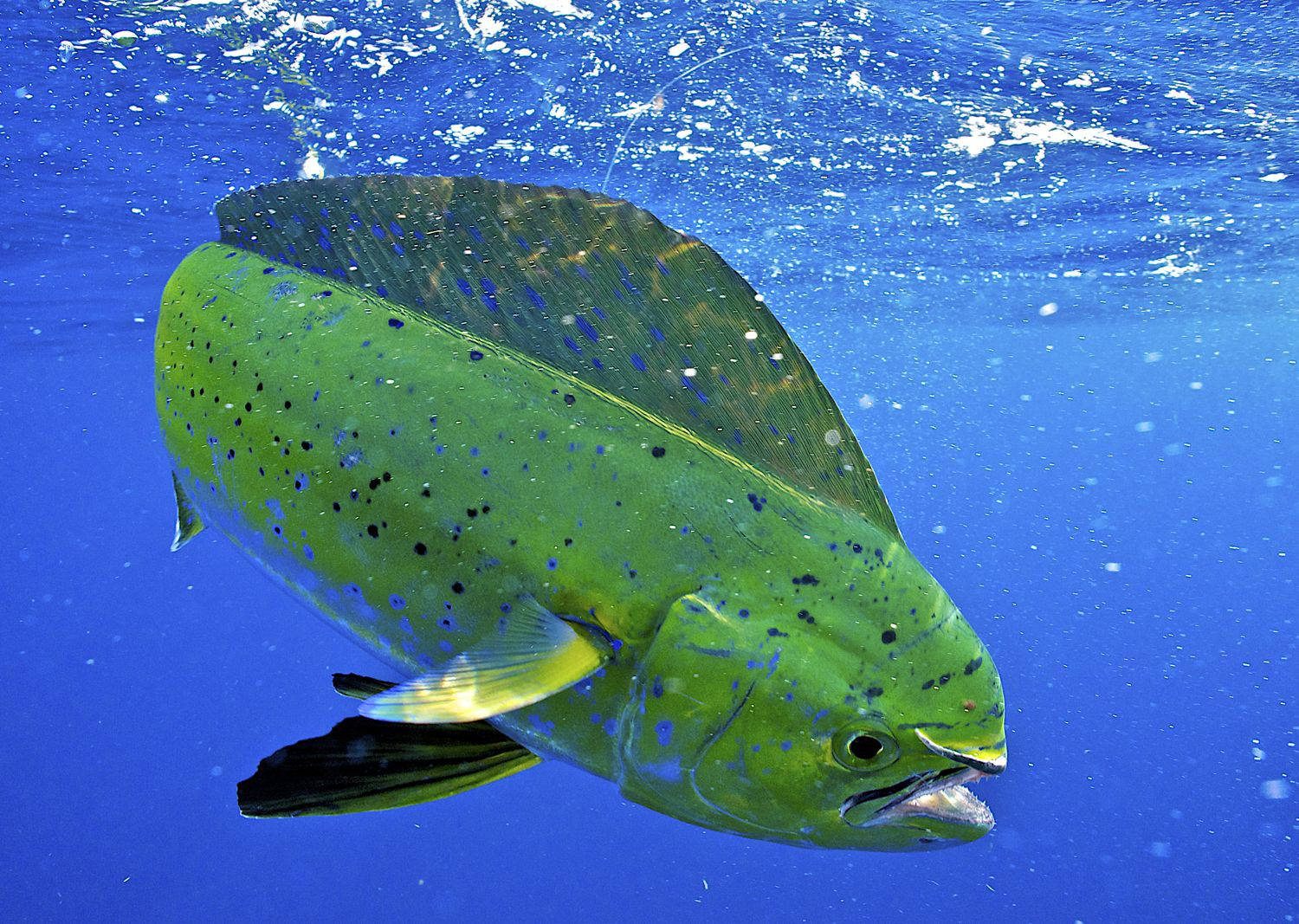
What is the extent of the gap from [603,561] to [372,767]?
613 millimetres

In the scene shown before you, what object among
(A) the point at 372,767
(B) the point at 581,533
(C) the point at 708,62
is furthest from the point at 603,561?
(C) the point at 708,62

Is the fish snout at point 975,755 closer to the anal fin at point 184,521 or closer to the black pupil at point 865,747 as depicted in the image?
the black pupil at point 865,747

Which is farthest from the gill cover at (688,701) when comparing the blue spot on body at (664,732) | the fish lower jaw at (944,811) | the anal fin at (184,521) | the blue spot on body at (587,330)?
the anal fin at (184,521)

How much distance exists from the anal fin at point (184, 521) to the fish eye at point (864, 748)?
5.63 feet

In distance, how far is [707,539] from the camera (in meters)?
1.50

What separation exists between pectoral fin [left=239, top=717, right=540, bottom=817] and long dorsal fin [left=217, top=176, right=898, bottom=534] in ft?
2.54

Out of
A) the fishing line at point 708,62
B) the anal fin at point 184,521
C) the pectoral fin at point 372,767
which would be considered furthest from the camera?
the fishing line at point 708,62

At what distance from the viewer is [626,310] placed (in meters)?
1.61

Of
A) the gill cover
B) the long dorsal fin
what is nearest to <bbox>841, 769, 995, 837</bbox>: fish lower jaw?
the gill cover

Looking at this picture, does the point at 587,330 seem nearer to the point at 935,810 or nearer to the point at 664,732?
the point at 664,732

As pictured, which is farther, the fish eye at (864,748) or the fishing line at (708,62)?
the fishing line at (708,62)

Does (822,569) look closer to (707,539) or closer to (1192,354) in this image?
(707,539)

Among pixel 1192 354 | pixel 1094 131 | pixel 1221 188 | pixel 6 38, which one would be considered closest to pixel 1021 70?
pixel 1094 131

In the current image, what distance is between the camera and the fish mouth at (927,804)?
53.7 inches
